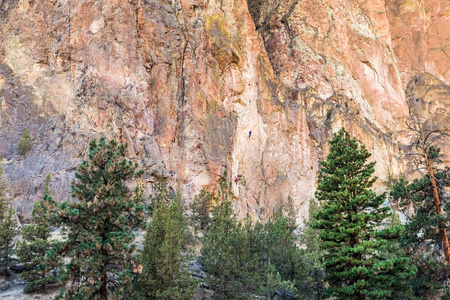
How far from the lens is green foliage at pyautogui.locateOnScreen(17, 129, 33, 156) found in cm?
2400

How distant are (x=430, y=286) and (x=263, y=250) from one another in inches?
345

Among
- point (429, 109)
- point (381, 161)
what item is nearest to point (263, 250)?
point (381, 161)

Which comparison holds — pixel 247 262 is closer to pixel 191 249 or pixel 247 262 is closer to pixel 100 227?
pixel 191 249

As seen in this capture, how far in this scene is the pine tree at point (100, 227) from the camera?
10.6m

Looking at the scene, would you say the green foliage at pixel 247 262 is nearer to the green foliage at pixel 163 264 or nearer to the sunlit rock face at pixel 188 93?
the green foliage at pixel 163 264

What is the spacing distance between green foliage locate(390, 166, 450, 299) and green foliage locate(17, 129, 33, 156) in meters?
23.0

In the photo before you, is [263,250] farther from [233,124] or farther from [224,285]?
[233,124]

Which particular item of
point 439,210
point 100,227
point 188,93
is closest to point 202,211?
point 188,93

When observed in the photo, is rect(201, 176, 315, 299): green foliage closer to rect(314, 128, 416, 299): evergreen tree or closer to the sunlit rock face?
rect(314, 128, 416, 299): evergreen tree

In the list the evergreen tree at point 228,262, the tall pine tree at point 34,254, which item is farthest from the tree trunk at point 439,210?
the tall pine tree at point 34,254

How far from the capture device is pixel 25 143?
78.8ft

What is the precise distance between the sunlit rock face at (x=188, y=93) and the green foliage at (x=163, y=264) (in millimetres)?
11485

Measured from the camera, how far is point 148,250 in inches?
524

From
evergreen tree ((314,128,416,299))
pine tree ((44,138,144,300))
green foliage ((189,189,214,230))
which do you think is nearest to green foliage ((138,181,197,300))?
pine tree ((44,138,144,300))
